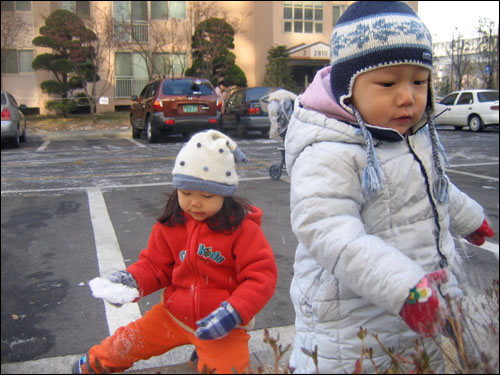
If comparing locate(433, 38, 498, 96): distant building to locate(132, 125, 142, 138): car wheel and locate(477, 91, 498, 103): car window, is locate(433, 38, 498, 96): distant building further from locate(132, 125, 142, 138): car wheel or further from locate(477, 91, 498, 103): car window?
locate(132, 125, 142, 138): car wheel

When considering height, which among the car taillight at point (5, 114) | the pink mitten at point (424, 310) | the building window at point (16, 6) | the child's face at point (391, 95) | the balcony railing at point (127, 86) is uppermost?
the building window at point (16, 6)

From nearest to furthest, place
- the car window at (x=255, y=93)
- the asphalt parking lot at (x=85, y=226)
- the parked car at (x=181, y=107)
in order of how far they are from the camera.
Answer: the asphalt parking lot at (x=85, y=226) < the parked car at (x=181, y=107) < the car window at (x=255, y=93)

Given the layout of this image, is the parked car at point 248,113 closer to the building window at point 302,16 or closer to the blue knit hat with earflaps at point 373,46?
the blue knit hat with earflaps at point 373,46

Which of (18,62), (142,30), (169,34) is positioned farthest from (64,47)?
(142,30)

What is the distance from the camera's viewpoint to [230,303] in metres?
2.11

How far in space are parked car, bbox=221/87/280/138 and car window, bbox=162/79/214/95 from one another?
3.78 ft

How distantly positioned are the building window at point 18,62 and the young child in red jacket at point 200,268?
30.0m

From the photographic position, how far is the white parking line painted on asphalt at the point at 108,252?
12.2 ft

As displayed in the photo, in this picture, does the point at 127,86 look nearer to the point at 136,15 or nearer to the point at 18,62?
the point at 136,15

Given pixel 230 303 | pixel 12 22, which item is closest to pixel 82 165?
pixel 230 303

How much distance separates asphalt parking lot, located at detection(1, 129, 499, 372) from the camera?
348cm

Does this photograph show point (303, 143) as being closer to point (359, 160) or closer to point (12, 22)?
point (359, 160)

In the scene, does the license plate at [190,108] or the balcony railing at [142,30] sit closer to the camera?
the license plate at [190,108]

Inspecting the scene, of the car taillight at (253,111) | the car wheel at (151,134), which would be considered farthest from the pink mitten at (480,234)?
the car taillight at (253,111)
